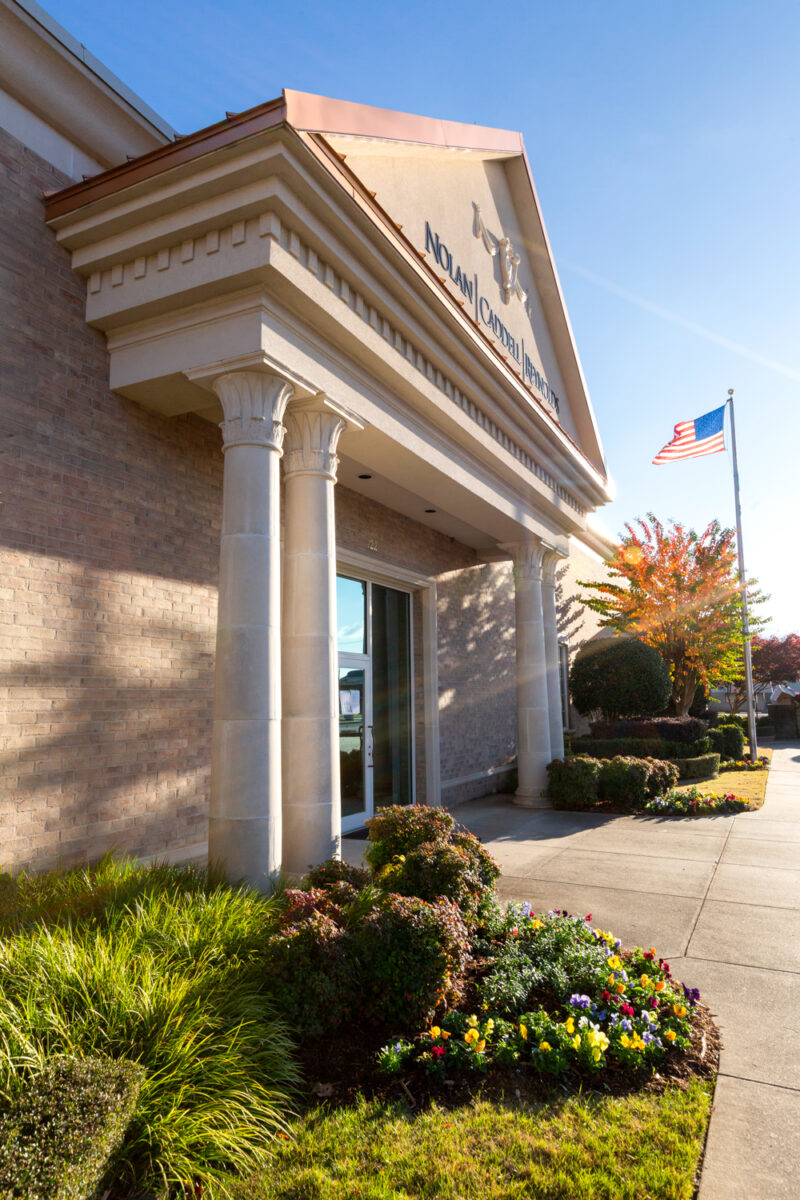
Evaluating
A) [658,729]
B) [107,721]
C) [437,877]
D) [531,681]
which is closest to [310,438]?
[107,721]

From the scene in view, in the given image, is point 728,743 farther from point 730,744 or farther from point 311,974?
point 311,974

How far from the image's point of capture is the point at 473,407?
9.62 meters

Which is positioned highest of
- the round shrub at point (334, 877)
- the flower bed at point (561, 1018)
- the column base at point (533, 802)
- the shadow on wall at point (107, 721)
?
Answer: the shadow on wall at point (107, 721)

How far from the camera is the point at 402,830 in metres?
5.77

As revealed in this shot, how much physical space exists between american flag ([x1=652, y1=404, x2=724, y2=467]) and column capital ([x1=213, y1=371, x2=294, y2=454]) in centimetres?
1387

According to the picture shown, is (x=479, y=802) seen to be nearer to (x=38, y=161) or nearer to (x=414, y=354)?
(x=414, y=354)

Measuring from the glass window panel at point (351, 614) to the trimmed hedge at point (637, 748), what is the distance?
658cm

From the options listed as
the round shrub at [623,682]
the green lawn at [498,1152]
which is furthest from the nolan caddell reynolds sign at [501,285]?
the green lawn at [498,1152]

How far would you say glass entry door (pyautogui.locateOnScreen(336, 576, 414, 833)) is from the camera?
10625mm

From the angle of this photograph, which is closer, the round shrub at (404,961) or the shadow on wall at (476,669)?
the round shrub at (404,961)

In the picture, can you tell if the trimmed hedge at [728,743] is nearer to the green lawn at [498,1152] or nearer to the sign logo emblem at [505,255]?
the sign logo emblem at [505,255]

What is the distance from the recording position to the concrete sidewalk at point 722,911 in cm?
304

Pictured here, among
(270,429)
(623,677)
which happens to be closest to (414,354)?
(270,429)

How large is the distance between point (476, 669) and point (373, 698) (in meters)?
3.54
